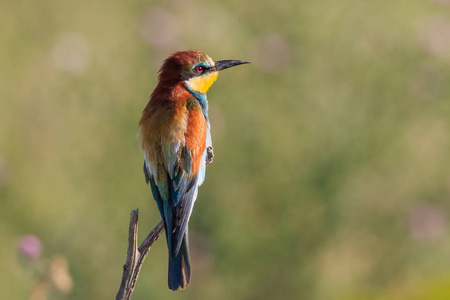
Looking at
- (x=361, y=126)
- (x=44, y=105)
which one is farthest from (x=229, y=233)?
(x=44, y=105)

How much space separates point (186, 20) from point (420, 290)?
5.82ft

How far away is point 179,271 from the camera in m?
1.75

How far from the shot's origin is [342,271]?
3619 mm

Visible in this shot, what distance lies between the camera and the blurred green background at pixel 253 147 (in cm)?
319

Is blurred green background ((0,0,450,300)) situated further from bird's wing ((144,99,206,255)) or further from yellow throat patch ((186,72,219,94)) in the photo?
bird's wing ((144,99,206,255))

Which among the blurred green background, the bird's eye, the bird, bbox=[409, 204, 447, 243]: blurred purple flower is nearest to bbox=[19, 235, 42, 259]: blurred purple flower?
the blurred green background

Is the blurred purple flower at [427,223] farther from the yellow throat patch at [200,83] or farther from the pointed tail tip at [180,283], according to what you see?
the pointed tail tip at [180,283]

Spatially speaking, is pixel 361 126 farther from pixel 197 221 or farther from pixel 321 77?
pixel 197 221

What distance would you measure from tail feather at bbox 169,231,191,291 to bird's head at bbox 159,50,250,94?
59 cm

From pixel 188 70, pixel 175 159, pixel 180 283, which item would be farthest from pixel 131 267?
pixel 188 70

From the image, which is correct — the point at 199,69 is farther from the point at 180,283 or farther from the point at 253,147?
the point at 253,147

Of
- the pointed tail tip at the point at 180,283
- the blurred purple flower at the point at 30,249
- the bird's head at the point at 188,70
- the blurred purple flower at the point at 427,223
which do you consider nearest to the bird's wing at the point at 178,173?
the pointed tail tip at the point at 180,283

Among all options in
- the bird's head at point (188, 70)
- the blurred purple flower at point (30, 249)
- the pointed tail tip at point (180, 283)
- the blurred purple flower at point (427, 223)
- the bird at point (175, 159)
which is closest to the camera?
the pointed tail tip at point (180, 283)

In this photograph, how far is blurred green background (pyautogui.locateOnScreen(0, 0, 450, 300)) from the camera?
3.19 meters
